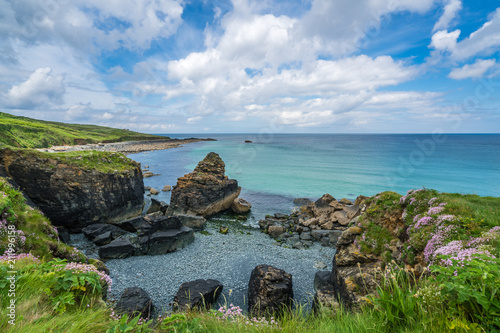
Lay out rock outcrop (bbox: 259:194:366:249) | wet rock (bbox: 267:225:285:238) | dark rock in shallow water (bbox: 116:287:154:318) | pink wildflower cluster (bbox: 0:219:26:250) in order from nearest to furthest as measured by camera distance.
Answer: pink wildflower cluster (bbox: 0:219:26:250), dark rock in shallow water (bbox: 116:287:154:318), rock outcrop (bbox: 259:194:366:249), wet rock (bbox: 267:225:285:238)

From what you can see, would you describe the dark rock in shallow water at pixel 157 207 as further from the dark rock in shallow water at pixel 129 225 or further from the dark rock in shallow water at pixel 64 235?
the dark rock in shallow water at pixel 64 235

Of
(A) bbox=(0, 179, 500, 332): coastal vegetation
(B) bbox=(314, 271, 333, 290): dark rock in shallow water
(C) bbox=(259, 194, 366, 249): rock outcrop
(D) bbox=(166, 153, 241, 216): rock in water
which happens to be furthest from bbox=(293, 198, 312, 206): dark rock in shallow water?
(A) bbox=(0, 179, 500, 332): coastal vegetation

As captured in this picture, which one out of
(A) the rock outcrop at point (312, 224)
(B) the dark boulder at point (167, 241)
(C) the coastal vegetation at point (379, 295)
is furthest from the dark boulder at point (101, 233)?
(A) the rock outcrop at point (312, 224)

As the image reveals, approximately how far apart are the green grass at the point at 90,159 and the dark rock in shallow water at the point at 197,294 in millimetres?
16853

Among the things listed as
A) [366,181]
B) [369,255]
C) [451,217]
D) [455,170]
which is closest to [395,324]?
[451,217]

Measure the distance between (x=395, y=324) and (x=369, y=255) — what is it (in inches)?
270

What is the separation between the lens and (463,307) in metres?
3.27

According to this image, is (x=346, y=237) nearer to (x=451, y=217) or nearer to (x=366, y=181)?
(x=451, y=217)

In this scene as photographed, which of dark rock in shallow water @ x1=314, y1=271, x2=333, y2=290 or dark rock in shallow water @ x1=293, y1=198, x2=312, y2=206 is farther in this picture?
dark rock in shallow water @ x1=293, y1=198, x2=312, y2=206

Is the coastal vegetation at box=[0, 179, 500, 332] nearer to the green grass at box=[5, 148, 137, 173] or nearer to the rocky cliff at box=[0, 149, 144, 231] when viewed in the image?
the rocky cliff at box=[0, 149, 144, 231]

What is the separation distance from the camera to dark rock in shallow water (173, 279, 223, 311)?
1076 cm

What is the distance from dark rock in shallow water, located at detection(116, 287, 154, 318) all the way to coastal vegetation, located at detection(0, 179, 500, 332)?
13.3ft

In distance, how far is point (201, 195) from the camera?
90.7 ft

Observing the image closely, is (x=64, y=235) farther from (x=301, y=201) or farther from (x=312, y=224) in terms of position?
(x=301, y=201)
